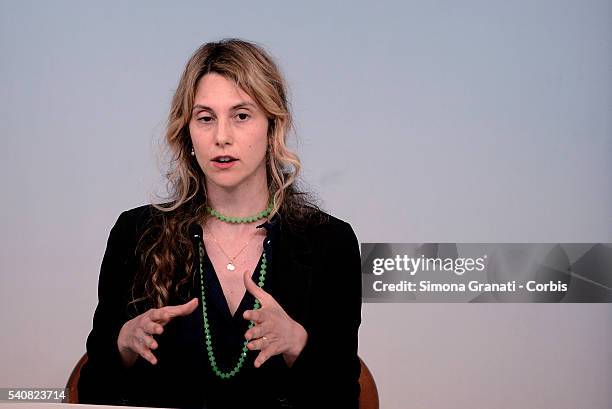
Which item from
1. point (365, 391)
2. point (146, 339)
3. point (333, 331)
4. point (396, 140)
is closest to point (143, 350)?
point (146, 339)

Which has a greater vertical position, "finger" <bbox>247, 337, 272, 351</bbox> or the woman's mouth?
the woman's mouth

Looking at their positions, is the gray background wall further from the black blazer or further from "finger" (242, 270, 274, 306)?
"finger" (242, 270, 274, 306)

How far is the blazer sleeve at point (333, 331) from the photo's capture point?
184 cm

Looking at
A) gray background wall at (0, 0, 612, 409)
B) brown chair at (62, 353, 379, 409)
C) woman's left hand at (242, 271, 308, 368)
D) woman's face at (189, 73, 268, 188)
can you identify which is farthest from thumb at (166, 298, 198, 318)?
gray background wall at (0, 0, 612, 409)

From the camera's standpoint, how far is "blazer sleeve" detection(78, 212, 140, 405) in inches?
73.3

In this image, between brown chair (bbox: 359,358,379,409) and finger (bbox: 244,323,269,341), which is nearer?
finger (bbox: 244,323,269,341)

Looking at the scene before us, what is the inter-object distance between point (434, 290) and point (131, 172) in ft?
3.54

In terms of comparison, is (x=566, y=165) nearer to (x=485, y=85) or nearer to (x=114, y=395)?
(x=485, y=85)

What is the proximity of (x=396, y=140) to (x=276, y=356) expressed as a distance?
1.15m

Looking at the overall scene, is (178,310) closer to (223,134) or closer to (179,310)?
(179,310)

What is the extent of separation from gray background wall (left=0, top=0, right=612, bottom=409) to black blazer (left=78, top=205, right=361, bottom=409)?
2.71 feet

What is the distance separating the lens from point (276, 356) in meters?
1.87

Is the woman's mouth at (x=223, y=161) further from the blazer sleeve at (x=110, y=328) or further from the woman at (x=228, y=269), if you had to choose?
the blazer sleeve at (x=110, y=328)

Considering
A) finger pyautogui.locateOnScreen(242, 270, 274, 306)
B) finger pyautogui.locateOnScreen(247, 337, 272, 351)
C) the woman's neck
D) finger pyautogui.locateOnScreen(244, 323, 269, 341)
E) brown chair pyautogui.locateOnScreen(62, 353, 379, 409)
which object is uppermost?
the woman's neck
